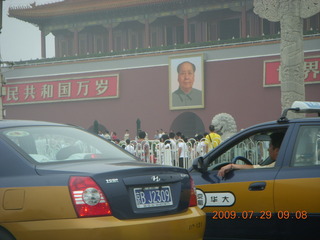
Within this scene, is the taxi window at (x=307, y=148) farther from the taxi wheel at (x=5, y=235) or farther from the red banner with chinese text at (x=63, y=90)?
the red banner with chinese text at (x=63, y=90)

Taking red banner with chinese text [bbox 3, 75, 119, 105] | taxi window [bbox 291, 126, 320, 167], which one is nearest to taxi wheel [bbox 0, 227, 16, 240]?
taxi window [bbox 291, 126, 320, 167]

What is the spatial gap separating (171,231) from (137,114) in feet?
87.1

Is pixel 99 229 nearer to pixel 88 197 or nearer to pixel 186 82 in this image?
pixel 88 197

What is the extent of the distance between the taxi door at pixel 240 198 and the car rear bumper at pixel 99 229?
→ 1052 mm

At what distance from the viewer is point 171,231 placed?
3967 mm

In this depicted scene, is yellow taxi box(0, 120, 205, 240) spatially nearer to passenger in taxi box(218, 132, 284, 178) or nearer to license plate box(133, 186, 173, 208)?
license plate box(133, 186, 173, 208)

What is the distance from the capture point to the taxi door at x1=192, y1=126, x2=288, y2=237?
4844mm

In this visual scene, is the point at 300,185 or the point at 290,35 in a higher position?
the point at 290,35

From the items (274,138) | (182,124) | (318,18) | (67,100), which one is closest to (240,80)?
(182,124)

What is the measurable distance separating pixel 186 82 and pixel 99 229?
25373mm

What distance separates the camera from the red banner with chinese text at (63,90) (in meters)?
31.2
